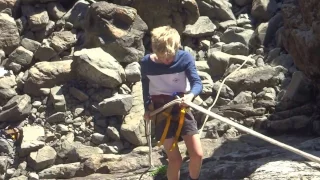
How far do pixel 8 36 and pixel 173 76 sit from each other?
6902mm

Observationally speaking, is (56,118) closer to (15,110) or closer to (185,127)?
(15,110)

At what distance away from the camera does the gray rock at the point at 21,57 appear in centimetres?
1209

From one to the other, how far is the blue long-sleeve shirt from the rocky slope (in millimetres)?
2127

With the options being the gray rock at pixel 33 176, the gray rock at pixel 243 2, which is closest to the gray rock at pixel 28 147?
the gray rock at pixel 33 176

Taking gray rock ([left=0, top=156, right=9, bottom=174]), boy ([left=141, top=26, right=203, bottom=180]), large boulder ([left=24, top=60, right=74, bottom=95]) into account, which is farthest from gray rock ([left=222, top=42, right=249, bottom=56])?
boy ([left=141, top=26, right=203, bottom=180])

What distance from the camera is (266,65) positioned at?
39.6ft

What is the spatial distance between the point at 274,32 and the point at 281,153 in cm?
537

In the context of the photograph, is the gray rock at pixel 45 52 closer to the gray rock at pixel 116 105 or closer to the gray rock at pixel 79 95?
Result: the gray rock at pixel 79 95

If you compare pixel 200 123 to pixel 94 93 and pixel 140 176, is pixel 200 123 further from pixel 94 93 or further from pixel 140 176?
pixel 140 176

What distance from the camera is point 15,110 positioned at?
11078mm

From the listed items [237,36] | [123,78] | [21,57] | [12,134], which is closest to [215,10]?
[237,36]

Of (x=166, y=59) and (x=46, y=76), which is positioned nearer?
(x=166, y=59)

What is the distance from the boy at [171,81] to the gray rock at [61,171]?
3.24 m

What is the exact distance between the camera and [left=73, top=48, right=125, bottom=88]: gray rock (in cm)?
1127
